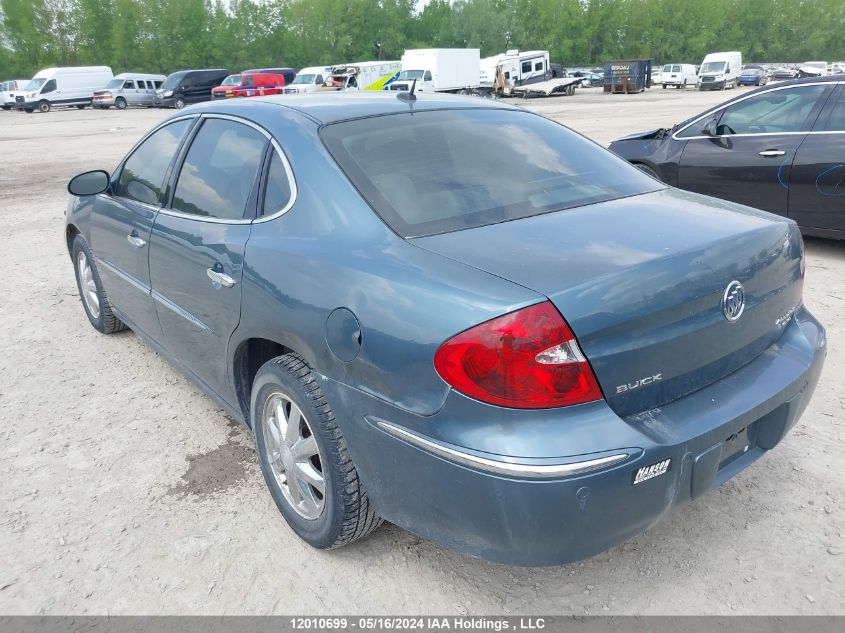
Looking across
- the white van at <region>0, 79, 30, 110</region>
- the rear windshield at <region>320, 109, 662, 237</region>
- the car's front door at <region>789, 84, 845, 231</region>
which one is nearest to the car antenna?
the rear windshield at <region>320, 109, 662, 237</region>

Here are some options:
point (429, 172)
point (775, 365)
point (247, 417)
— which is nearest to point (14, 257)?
point (247, 417)

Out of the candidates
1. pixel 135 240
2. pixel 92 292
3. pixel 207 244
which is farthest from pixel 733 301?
pixel 92 292

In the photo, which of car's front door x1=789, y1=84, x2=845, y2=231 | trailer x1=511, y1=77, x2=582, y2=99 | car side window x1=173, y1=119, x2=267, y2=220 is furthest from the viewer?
trailer x1=511, y1=77, x2=582, y2=99

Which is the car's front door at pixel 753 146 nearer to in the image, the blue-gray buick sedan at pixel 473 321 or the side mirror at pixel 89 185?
the blue-gray buick sedan at pixel 473 321

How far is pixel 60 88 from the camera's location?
129ft

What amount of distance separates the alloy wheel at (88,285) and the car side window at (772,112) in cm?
559

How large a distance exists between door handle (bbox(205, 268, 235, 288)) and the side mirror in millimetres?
1637

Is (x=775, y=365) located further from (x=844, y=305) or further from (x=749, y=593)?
(x=844, y=305)

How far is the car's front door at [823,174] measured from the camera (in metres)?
5.98

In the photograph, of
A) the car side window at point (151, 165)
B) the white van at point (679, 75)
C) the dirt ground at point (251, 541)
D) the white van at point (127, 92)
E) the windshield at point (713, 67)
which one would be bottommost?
the white van at point (679, 75)

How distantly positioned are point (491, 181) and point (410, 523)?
4.39ft

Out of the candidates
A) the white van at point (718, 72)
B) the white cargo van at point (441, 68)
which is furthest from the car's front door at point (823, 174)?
the white van at point (718, 72)

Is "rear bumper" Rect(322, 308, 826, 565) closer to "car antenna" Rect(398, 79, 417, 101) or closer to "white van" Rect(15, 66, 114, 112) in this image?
"car antenna" Rect(398, 79, 417, 101)

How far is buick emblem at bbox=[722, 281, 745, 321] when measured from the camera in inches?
90.7
